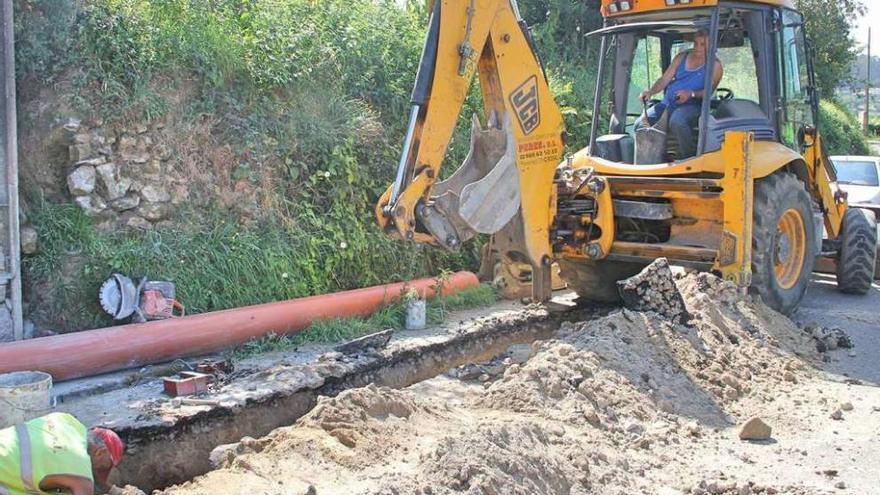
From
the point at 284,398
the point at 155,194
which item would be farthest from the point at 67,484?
the point at 155,194

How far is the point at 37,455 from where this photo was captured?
3.14m

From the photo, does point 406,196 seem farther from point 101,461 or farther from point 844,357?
point 844,357

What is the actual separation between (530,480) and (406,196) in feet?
8.00

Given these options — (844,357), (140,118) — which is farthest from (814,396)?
(140,118)

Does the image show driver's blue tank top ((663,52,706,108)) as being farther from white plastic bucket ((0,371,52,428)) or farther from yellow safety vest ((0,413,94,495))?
yellow safety vest ((0,413,94,495))

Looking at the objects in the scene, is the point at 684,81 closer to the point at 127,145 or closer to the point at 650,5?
the point at 650,5

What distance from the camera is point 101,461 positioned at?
3734mm

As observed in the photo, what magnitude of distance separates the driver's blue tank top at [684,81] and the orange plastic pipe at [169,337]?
3035 mm

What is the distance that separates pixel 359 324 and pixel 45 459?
4144 millimetres

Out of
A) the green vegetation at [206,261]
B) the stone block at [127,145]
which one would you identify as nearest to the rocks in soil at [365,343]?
the green vegetation at [206,261]

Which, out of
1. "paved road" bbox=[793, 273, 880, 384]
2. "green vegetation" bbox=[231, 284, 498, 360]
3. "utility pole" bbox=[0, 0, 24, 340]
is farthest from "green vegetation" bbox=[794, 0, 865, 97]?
"utility pole" bbox=[0, 0, 24, 340]

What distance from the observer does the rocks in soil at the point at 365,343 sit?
20.9 ft

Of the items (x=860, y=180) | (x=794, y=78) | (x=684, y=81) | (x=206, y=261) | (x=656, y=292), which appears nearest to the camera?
(x=656, y=292)

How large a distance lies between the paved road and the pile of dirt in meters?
0.30
